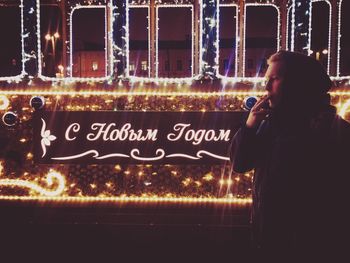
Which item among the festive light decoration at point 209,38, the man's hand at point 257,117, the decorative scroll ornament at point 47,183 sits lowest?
the decorative scroll ornament at point 47,183

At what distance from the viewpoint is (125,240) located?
4.75 m

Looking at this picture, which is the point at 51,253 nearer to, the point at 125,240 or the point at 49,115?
the point at 125,240

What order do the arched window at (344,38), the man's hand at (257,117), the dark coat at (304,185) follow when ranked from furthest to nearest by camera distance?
the arched window at (344,38) < the man's hand at (257,117) < the dark coat at (304,185)

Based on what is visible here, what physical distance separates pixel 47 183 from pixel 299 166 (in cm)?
410

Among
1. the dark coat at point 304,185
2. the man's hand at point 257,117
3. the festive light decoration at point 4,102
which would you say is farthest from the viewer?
the festive light decoration at point 4,102

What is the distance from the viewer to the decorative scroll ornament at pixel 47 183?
5125 mm

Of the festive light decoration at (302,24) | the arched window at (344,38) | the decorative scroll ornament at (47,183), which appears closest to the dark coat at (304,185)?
the festive light decoration at (302,24)

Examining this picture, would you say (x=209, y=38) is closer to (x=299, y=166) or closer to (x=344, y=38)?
(x=344, y=38)

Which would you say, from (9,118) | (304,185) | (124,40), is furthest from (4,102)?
(304,185)

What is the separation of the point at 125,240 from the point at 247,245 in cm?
153

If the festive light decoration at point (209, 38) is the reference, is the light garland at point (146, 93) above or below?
below

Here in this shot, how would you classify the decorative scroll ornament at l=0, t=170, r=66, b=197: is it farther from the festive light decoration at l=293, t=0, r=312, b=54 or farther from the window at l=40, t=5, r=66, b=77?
the festive light decoration at l=293, t=0, r=312, b=54

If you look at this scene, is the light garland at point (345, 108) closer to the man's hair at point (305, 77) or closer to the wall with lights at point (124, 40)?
the wall with lights at point (124, 40)

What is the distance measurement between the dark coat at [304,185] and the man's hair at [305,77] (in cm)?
13
